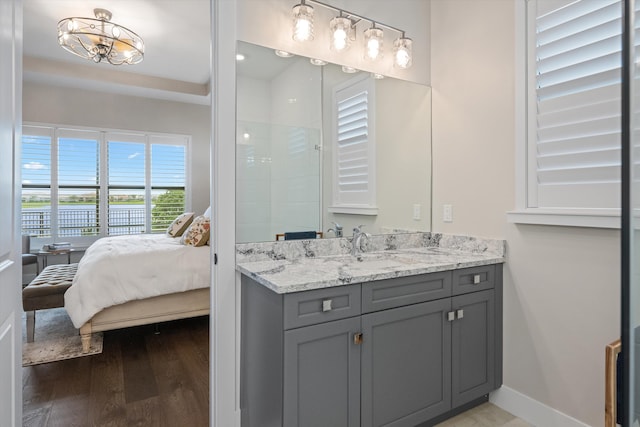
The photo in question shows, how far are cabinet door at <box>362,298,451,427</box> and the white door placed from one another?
1299 mm

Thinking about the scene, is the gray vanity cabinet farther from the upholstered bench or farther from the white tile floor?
the upholstered bench

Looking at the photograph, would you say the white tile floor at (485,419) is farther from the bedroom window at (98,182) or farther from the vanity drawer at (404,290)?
the bedroom window at (98,182)

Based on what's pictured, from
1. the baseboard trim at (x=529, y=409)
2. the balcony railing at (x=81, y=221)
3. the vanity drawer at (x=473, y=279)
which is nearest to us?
the baseboard trim at (x=529, y=409)

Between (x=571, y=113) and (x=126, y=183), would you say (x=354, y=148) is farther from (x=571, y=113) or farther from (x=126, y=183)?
(x=126, y=183)

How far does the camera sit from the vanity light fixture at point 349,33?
6.59 ft

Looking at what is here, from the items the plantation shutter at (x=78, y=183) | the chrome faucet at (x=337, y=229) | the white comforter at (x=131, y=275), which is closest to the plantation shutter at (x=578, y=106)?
the chrome faucet at (x=337, y=229)

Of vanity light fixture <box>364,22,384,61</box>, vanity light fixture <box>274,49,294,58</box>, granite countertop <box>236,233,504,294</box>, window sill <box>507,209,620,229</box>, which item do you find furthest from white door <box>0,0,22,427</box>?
window sill <box>507,209,620,229</box>

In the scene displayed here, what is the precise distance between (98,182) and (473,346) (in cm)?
575

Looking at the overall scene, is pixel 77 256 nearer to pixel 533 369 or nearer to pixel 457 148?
pixel 457 148

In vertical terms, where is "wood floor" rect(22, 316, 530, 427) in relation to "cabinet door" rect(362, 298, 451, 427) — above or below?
below

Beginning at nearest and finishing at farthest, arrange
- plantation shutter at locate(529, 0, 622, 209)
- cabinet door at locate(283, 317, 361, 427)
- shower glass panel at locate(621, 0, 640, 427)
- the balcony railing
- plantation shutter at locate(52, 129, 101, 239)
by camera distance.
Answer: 1. shower glass panel at locate(621, 0, 640, 427)
2. cabinet door at locate(283, 317, 361, 427)
3. plantation shutter at locate(529, 0, 622, 209)
4. the balcony railing
5. plantation shutter at locate(52, 129, 101, 239)

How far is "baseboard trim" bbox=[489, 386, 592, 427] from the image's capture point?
1847 millimetres

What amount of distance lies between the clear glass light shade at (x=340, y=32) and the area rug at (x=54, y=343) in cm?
302

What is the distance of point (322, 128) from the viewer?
2.23 m
